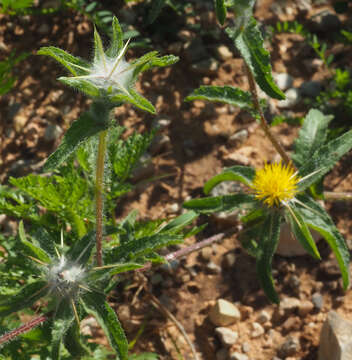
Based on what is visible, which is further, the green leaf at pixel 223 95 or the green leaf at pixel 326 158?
the green leaf at pixel 326 158

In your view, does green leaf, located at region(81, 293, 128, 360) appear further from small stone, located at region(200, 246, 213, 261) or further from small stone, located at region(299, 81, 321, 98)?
small stone, located at region(299, 81, 321, 98)

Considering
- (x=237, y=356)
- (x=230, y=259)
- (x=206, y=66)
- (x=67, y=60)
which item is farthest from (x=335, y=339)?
(x=206, y=66)

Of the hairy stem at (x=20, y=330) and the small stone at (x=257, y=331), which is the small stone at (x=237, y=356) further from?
the hairy stem at (x=20, y=330)

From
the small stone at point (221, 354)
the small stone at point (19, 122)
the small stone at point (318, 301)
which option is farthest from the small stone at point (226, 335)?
the small stone at point (19, 122)

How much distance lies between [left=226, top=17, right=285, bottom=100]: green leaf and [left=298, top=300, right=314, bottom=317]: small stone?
1.36 metres

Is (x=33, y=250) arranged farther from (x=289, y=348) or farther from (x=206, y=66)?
(x=206, y=66)

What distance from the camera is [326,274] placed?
3.09 m

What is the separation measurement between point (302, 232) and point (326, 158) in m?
0.47

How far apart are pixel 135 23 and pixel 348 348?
269 centimetres

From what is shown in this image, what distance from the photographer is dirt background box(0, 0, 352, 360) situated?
9.82 ft

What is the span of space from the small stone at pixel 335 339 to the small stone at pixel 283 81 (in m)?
1.72

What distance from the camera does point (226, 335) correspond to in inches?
114

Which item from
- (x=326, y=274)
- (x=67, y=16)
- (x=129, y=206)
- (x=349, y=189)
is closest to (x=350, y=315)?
(x=326, y=274)

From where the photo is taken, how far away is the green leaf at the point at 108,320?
6.84ft
